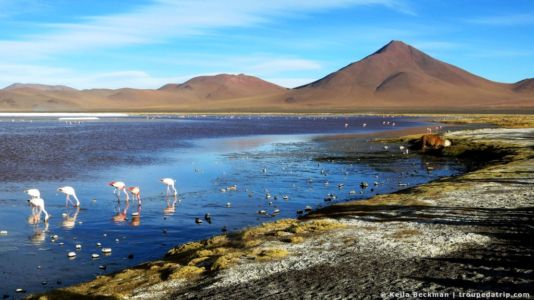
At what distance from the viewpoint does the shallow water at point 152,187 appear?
14.2 meters

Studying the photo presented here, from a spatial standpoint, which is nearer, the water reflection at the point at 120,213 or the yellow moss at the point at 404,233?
the yellow moss at the point at 404,233

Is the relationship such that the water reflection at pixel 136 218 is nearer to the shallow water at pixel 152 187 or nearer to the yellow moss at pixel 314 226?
the shallow water at pixel 152 187

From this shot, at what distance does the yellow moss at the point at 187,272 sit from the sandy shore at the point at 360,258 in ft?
0.07

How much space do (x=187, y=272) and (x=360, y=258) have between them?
3639 mm

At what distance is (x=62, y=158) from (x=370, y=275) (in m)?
29.1

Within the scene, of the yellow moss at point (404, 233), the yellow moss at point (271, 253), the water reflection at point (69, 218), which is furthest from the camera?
the water reflection at point (69, 218)

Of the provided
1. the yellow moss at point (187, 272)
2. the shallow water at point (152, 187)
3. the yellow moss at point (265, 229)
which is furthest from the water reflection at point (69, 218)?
the yellow moss at point (187, 272)

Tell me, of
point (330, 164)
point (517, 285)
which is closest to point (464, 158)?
point (330, 164)

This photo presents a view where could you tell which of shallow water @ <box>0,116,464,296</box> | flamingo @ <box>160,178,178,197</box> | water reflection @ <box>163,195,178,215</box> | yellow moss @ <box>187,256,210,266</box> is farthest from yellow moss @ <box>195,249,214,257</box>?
flamingo @ <box>160,178,178,197</box>

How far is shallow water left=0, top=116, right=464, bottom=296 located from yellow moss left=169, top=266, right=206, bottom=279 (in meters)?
2.14

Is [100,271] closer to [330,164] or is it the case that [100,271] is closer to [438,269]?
[438,269]

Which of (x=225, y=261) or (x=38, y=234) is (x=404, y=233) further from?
(x=38, y=234)

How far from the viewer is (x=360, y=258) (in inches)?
→ 473

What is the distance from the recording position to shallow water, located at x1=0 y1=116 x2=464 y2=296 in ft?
46.7
